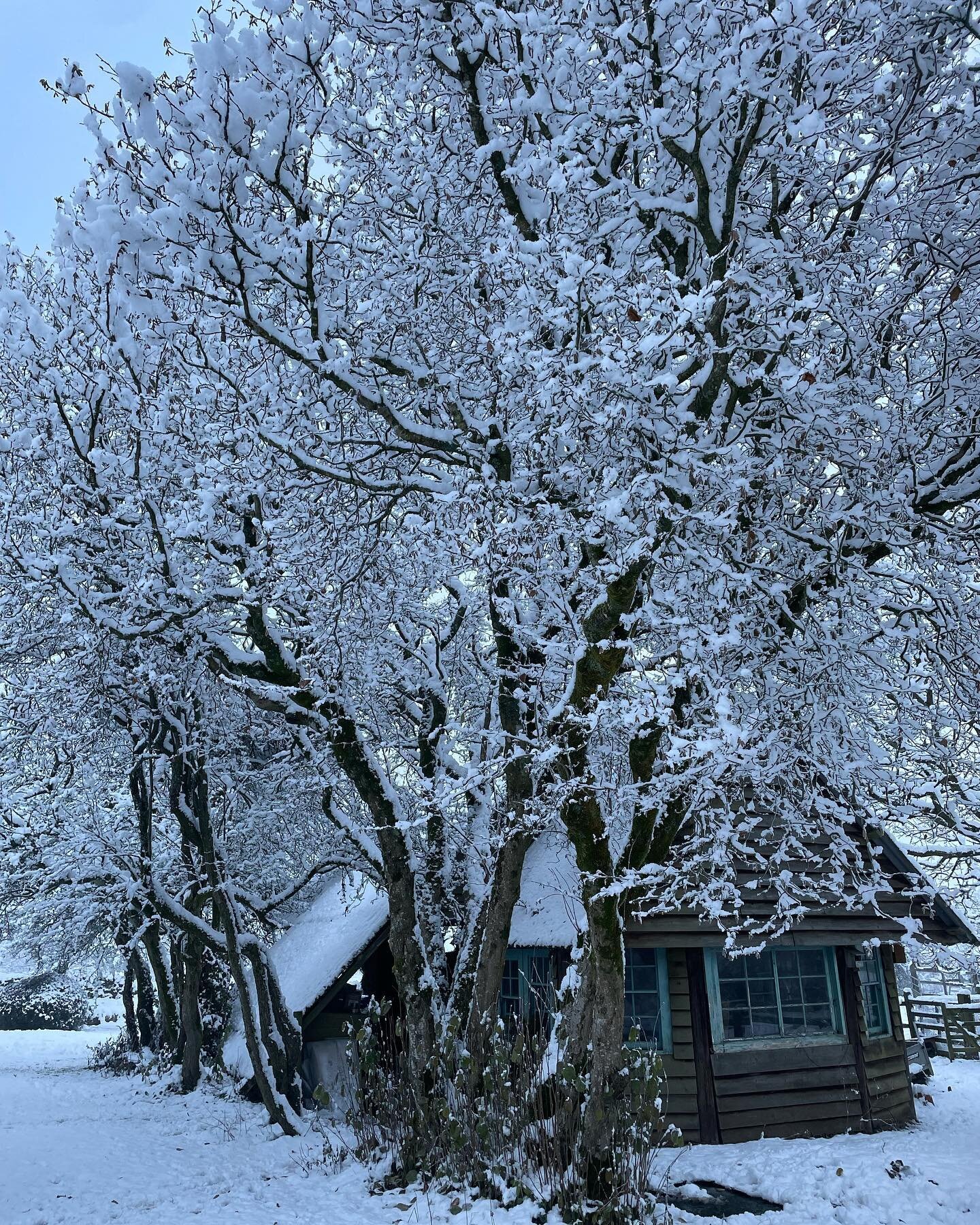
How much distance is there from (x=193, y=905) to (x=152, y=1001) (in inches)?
455

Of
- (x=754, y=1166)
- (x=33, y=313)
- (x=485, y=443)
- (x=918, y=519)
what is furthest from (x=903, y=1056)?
(x=33, y=313)

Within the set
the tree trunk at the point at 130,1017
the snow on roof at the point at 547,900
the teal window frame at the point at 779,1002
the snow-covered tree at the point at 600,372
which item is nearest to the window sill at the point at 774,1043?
the teal window frame at the point at 779,1002

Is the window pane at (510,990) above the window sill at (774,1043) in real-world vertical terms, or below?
above

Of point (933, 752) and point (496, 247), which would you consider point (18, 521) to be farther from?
point (933, 752)

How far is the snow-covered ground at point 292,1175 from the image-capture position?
291 inches

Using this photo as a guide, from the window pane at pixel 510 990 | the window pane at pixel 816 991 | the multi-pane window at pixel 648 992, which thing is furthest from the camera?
the window pane at pixel 510 990

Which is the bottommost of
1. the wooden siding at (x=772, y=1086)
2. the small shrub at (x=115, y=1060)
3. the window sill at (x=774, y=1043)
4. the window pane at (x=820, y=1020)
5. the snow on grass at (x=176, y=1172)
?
the small shrub at (x=115, y=1060)

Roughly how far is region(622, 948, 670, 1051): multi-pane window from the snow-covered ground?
164 cm

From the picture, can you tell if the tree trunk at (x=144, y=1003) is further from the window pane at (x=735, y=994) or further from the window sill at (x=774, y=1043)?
the window sill at (x=774, y=1043)

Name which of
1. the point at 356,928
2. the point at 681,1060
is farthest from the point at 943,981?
the point at 356,928

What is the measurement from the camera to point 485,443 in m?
7.33

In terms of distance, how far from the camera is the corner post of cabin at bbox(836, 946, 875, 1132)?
12.1 meters

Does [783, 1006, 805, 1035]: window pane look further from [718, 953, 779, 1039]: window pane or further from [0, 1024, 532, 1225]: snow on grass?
[0, 1024, 532, 1225]: snow on grass

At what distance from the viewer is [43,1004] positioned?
123ft
